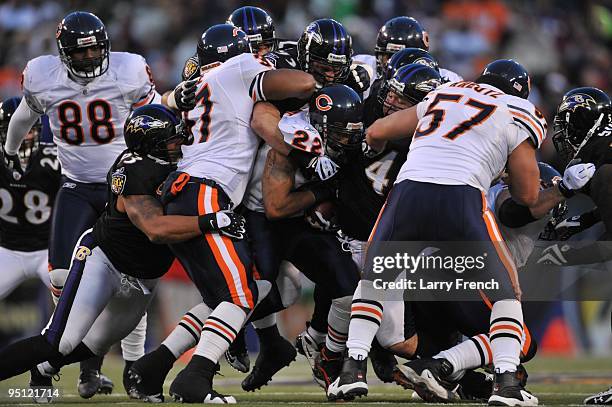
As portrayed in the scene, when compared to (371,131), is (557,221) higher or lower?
lower

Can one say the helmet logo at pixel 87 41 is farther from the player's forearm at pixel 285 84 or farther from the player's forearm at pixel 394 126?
the player's forearm at pixel 394 126

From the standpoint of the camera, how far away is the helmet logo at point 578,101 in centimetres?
693

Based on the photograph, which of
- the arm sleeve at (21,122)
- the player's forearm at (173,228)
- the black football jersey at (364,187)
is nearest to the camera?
the player's forearm at (173,228)

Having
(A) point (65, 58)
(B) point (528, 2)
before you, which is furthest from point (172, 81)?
(A) point (65, 58)

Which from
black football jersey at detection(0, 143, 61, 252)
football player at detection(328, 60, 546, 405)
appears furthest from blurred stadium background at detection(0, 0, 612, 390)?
football player at detection(328, 60, 546, 405)

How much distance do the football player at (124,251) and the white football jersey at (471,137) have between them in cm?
117

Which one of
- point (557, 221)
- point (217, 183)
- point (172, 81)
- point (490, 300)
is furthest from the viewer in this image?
point (172, 81)

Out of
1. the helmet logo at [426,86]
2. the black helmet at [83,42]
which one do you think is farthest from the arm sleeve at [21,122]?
the helmet logo at [426,86]

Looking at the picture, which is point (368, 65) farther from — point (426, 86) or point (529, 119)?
point (529, 119)

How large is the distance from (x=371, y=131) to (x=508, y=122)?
802 mm

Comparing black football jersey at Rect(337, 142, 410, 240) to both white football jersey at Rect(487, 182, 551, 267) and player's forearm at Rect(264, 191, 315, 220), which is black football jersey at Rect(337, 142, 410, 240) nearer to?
player's forearm at Rect(264, 191, 315, 220)

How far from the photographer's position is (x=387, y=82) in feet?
23.3

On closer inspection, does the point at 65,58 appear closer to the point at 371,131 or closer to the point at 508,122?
the point at 371,131

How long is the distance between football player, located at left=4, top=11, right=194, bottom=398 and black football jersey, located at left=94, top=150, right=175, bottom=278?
95cm
